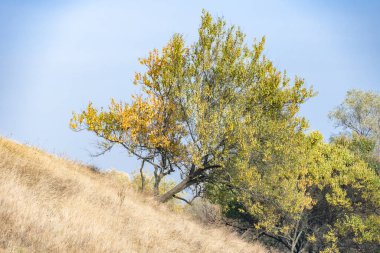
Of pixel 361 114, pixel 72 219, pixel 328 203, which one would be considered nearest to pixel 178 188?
pixel 328 203

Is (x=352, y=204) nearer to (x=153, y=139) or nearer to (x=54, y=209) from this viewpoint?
Result: (x=153, y=139)

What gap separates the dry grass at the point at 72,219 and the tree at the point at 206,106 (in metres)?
3.79

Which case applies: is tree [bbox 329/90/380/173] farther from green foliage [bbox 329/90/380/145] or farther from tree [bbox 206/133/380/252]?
tree [bbox 206/133/380/252]

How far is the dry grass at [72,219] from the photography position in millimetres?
9734

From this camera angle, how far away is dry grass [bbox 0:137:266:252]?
9734 millimetres

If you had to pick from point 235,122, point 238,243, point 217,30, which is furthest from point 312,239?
point 217,30

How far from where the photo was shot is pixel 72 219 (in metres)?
11.6

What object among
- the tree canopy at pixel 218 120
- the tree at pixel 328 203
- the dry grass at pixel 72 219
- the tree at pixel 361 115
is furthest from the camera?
the tree at pixel 361 115

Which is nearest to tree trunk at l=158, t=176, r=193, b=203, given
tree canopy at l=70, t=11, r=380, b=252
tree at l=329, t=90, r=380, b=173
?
tree canopy at l=70, t=11, r=380, b=252

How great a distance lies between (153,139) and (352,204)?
17.2m

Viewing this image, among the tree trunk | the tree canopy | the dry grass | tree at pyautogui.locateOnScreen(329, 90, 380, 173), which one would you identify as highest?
tree at pyautogui.locateOnScreen(329, 90, 380, 173)

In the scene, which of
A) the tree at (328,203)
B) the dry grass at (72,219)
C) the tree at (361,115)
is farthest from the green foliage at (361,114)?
the dry grass at (72,219)

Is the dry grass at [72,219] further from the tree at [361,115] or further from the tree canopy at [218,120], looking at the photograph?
the tree at [361,115]

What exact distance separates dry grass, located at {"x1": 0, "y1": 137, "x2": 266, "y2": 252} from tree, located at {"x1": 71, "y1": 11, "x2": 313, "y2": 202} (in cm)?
379
